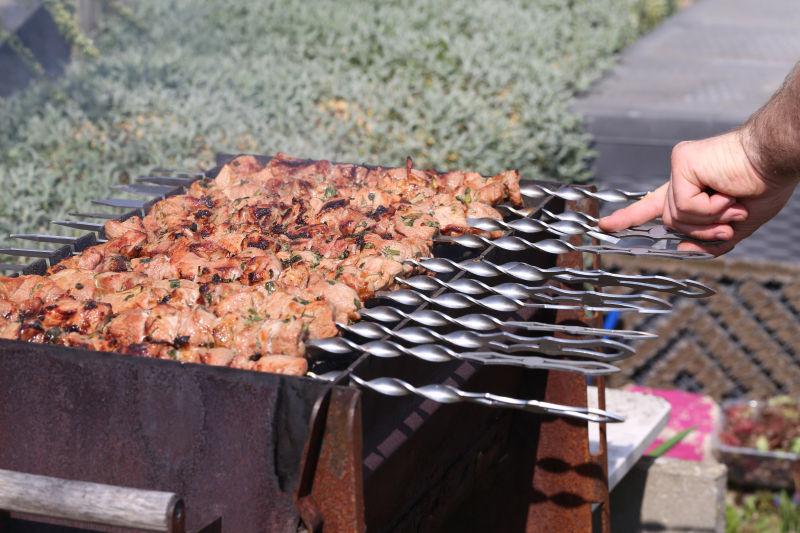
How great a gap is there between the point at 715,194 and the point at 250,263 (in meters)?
1.39

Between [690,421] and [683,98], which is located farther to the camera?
[683,98]

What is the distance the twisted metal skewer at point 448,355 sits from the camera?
2.08 metres

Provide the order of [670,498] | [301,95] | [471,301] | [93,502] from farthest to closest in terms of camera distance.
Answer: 1. [301,95]
2. [670,498]
3. [471,301]
4. [93,502]

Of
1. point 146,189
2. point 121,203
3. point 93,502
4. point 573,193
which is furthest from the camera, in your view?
point 146,189

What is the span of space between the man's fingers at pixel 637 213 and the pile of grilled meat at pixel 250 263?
0.37 meters

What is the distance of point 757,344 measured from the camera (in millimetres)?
5797

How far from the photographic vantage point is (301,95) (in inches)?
233

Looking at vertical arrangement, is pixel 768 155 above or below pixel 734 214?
above

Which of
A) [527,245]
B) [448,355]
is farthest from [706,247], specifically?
[448,355]

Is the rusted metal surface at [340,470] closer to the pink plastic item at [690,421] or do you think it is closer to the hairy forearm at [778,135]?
the hairy forearm at [778,135]

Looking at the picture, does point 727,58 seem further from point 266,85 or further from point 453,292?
point 453,292

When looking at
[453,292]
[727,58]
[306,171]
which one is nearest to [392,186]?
[306,171]

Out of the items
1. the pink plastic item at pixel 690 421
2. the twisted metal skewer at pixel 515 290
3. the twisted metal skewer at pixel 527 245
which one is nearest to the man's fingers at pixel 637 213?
the twisted metal skewer at pixel 527 245

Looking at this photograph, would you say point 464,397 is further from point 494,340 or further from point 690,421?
point 690,421
